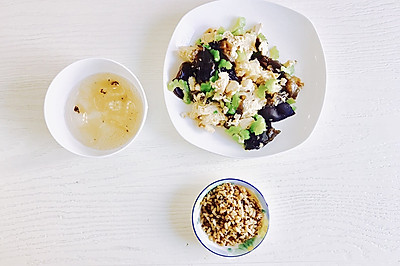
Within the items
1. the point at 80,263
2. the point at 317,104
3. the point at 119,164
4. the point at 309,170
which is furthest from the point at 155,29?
the point at 80,263

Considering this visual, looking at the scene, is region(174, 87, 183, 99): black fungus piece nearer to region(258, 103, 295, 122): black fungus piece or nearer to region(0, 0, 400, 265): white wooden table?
region(0, 0, 400, 265): white wooden table

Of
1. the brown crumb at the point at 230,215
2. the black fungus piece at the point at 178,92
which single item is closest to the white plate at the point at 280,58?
the black fungus piece at the point at 178,92

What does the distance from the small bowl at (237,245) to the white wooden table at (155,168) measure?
0.07 m

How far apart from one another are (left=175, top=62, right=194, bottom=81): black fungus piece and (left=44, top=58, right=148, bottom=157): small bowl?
0.13 metres

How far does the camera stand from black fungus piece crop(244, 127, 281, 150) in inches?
55.7

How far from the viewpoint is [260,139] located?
55.7 inches

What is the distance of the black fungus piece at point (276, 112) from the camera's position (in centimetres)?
142

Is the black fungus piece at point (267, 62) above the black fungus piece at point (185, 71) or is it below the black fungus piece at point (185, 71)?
above

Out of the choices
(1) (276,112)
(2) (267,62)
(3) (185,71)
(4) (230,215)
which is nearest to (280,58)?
(2) (267,62)

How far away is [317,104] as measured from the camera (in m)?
1.47

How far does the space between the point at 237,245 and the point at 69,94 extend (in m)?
0.72

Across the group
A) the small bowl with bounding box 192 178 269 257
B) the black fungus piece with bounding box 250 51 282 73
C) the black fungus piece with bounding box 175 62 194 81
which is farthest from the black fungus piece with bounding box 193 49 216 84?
the small bowl with bounding box 192 178 269 257

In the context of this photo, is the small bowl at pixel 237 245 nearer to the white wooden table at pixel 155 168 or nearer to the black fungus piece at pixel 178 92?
the white wooden table at pixel 155 168

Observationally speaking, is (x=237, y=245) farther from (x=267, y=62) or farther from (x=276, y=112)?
(x=267, y=62)
